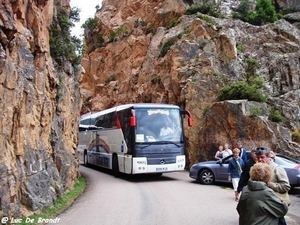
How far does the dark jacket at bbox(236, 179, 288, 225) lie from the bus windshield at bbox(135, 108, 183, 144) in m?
10.7

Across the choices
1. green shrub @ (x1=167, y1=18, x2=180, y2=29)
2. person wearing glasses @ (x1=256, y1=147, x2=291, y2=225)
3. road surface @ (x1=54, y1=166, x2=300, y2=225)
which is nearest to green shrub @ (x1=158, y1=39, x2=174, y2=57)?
green shrub @ (x1=167, y1=18, x2=180, y2=29)

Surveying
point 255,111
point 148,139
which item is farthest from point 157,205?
point 255,111

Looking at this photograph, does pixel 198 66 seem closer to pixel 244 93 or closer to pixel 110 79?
pixel 244 93

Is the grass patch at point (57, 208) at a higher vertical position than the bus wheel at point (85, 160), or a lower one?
lower

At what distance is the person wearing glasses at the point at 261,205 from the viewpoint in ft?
11.9

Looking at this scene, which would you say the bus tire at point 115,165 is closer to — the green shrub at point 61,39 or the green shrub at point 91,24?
the green shrub at point 61,39

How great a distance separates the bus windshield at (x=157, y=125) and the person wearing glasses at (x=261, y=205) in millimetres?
10670

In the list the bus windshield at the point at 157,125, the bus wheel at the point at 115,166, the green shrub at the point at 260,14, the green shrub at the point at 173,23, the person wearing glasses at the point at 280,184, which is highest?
the green shrub at the point at 260,14

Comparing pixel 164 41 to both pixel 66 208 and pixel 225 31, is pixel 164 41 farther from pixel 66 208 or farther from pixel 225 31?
pixel 66 208

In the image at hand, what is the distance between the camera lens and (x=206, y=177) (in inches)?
532

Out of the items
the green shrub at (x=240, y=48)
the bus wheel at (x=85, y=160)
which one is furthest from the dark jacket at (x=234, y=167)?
the green shrub at (x=240, y=48)

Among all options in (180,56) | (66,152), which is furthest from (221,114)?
(66,152)

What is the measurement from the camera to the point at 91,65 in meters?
37.8

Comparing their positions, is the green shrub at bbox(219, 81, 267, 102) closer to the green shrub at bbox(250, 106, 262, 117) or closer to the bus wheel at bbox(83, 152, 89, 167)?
the green shrub at bbox(250, 106, 262, 117)
